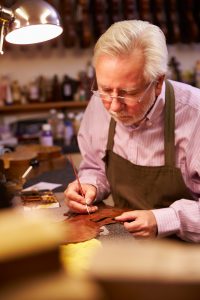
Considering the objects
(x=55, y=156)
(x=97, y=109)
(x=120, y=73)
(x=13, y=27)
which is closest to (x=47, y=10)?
(x=13, y=27)

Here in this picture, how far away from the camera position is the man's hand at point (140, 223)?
155cm

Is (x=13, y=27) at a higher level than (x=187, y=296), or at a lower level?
higher

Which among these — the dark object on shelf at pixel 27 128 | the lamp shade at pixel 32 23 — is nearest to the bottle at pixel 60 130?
the dark object on shelf at pixel 27 128

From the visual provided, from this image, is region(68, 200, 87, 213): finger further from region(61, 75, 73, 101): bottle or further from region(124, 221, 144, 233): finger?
region(61, 75, 73, 101): bottle

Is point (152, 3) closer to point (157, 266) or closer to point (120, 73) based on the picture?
point (120, 73)

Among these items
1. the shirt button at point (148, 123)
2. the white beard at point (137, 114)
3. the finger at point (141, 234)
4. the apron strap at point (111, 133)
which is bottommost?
the finger at point (141, 234)

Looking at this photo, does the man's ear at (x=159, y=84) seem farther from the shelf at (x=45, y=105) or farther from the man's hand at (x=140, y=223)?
the shelf at (x=45, y=105)

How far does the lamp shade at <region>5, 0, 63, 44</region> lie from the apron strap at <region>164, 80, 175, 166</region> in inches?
24.1

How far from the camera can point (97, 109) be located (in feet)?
7.13

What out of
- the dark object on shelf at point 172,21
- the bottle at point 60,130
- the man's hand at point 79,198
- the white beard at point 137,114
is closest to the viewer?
the man's hand at point 79,198

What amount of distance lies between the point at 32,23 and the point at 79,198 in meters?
0.79

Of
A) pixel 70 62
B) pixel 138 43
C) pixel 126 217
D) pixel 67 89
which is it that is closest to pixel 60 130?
pixel 67 89

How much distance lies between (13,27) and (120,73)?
503 mm

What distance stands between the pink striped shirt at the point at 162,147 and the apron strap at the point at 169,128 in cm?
2
